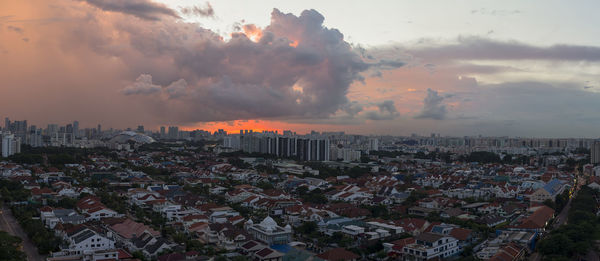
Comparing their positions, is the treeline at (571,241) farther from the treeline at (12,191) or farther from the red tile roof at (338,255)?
the treeline at (12,191)

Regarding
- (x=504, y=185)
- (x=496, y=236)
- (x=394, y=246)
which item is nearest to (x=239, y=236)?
(x=394, y=246)

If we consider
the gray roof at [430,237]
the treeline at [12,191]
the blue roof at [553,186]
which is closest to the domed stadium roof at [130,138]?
the treeline at [12,191]

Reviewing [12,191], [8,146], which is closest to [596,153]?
[12,191]

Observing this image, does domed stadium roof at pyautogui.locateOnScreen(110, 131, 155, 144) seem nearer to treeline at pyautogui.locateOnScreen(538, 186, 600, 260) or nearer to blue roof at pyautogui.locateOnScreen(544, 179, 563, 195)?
blue roof at pyautogui.locateOnScreen(544, 179, 563, 195)

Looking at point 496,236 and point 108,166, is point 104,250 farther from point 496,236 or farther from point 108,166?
point 108,166

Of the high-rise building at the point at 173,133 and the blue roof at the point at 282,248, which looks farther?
the high-rise building at the point at 173,133
